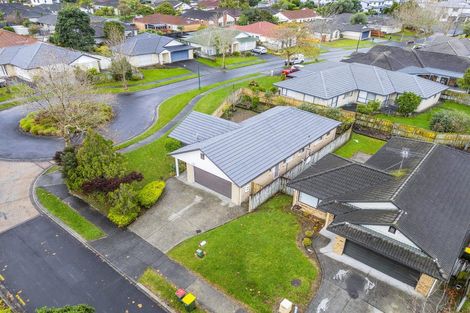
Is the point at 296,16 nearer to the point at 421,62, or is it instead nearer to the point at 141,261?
the point at 421,62

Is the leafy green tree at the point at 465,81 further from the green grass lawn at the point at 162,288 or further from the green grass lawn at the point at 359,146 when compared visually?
the green grass lawn at the point at 162,288

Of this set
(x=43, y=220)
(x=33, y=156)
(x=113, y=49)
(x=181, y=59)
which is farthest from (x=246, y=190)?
(x=181, y=59)

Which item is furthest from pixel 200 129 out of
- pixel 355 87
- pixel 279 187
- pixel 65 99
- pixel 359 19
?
pixel 359 19

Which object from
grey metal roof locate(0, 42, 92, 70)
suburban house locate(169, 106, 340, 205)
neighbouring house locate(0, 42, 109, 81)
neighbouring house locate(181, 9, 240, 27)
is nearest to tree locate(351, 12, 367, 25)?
neighbouring house locate(181, 9, 240, 27)

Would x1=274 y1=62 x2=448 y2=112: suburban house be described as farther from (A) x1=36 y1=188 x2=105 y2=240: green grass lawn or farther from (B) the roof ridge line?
(A) x1=36 y1=188 x2=105 y2=240: green grass lawn

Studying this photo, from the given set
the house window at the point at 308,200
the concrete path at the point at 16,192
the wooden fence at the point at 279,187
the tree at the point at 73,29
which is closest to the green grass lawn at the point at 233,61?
the tree at the point at 73,29

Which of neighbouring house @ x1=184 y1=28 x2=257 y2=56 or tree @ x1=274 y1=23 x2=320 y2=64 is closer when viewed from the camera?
tree @ x1=274 y1=23 x2=320 y2=64
